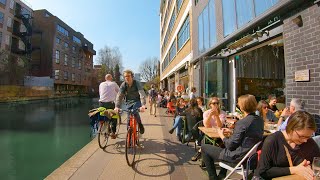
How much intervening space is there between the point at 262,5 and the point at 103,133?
5196mm

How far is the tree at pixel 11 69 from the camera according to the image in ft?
115

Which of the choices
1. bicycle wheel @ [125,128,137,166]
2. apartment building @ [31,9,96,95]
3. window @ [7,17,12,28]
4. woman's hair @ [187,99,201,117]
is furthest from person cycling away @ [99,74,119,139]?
apartment building @ [31,9,96,95]

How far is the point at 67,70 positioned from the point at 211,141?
195ft

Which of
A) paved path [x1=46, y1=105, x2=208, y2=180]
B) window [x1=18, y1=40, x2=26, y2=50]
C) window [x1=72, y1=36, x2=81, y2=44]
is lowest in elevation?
paved path [x1=46, y1=105, x2=208, y2=180]

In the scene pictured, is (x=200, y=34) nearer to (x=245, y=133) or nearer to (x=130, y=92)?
(x=130, y=92)

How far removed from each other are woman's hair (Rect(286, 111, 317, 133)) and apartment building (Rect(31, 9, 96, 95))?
177 ft

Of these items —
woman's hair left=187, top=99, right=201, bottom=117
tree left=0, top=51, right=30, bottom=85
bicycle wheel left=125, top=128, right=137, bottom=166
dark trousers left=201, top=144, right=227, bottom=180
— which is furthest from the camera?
tree left=0, top=51, right=30, bottom=85

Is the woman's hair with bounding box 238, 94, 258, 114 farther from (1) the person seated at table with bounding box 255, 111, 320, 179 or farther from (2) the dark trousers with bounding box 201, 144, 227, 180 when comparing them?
(2) the dark trousers with bounding box 201, 144, 227, 180

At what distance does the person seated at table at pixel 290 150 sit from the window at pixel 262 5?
433 cm

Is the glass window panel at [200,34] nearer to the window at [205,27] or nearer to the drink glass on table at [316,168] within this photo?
the window at [205,27]

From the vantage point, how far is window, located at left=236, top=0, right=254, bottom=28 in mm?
7777

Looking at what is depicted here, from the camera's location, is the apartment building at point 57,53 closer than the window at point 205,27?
No

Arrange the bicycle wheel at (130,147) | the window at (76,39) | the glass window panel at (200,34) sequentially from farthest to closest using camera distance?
the window at (76,39) < the glass window panel at (200,34) < the bicycle wheel at (130,147)

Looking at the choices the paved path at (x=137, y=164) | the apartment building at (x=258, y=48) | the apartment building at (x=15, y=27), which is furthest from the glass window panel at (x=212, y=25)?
the apartment building at (x=15, y=27)
